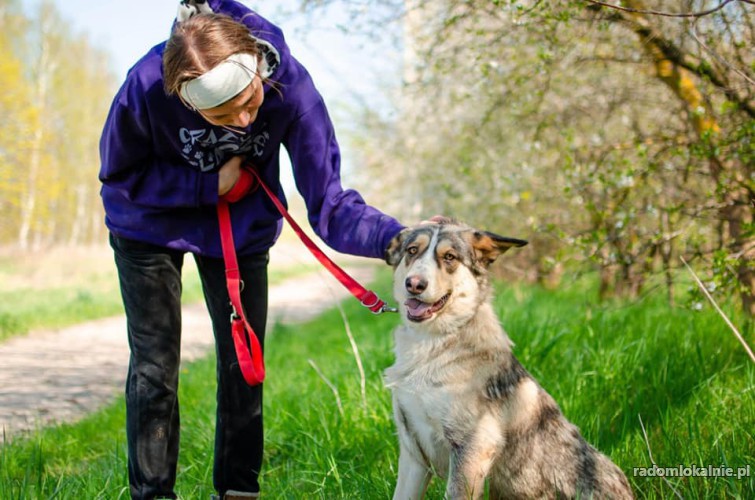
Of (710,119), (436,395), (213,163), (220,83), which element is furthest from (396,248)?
(710,119)

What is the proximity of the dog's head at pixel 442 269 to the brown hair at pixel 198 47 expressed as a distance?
1051 mm

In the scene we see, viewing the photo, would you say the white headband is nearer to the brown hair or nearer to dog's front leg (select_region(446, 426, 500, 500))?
the brown hair

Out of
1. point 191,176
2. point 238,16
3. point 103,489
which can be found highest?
point 238,16

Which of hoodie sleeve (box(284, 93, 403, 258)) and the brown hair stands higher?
the brown hair

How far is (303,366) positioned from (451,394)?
3.78 metres

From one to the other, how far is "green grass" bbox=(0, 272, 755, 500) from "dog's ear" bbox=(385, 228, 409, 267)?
1053 mm

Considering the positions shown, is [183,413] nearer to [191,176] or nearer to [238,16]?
[191,176]

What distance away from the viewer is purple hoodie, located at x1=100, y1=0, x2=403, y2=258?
2730 mm

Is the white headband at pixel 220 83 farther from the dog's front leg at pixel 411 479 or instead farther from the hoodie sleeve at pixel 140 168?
the dog's front leg at pixel 411 479

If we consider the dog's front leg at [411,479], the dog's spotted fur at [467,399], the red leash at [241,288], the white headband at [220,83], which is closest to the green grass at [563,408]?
the dog's front leg at [411,479]

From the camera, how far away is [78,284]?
653 inches

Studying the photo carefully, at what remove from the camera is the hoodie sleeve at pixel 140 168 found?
8.86 feet

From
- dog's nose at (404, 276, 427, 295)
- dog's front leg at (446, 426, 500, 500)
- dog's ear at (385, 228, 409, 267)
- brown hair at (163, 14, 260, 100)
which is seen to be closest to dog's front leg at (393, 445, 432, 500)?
dog's front leg at (446, 426, 500, 500)

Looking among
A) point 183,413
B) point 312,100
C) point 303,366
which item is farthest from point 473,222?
point 312,100
